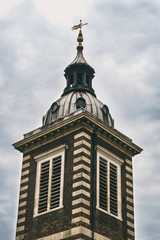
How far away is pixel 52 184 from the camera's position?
3638 centimetres

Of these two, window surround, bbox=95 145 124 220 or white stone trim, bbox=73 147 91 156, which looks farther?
window surround, bbox=95 145 124 220

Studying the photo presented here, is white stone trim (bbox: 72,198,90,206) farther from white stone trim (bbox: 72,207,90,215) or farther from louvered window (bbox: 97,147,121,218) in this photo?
louvered window (bbox: 97,147,121,218)

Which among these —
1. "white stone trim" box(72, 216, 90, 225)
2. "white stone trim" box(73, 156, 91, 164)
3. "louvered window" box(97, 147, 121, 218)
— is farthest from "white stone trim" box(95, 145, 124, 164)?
"white stone trim" box(72, 216, 90, 225)

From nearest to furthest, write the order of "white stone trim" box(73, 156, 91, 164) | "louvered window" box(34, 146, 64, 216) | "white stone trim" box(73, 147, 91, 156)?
"white stone trim" box(73, 156, 91, 164) → "louvered window" box(34, 146, 64, 216) → "white stone trim" box(73, 147, 91, 156)

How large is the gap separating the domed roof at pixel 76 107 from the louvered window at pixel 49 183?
3.58m

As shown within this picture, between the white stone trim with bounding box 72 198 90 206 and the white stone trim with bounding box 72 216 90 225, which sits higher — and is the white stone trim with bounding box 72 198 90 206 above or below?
above

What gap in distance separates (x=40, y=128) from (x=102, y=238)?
11.1 metres

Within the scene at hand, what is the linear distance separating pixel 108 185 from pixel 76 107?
282 inches

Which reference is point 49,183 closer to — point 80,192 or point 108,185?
point 80,192

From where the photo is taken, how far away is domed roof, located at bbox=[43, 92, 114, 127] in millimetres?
39875

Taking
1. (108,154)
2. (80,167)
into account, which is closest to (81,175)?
(80,167)

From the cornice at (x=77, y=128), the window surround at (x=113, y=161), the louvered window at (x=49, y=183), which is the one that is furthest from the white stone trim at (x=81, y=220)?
the cornice at (x=77, y=128)

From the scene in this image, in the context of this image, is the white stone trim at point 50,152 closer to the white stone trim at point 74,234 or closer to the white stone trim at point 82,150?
the white stone trim at point 82,150

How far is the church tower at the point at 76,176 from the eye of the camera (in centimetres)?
3388
